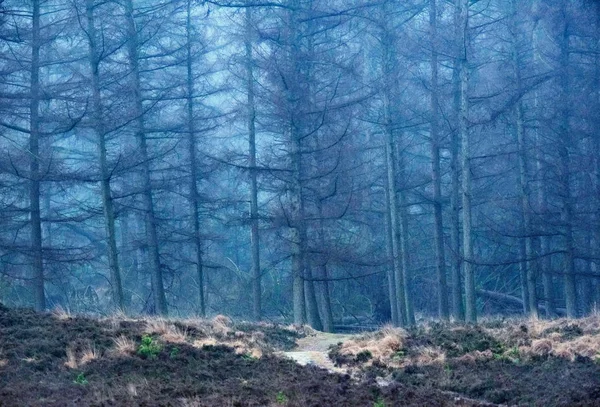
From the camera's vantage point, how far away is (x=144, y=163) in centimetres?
2361

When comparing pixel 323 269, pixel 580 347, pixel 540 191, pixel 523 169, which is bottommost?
pixel 580 347

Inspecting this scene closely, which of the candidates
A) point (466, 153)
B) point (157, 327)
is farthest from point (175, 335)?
point (466, 153)

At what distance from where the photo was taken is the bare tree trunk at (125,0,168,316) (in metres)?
22.9

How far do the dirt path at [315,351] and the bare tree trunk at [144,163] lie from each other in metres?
7.98

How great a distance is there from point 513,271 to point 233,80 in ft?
49.1

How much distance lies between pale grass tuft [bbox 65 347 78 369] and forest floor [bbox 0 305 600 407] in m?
0.02

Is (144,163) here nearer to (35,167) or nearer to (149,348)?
(35,167)

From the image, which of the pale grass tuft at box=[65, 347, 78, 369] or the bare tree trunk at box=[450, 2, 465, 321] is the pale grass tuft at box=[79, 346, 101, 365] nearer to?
the pale grass tuft at box=[65, 347, 78, 369]

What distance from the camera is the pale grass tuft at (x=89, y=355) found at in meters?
10.2

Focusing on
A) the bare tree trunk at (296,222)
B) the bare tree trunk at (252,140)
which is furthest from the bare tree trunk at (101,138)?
the bare tree trunk at (296,222)

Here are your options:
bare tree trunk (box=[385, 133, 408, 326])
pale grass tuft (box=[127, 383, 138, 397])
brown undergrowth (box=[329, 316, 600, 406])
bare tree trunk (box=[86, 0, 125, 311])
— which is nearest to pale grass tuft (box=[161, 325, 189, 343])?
brown undergrowth (box=[329, 316, 600, 406])

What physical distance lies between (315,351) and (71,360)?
490 centimetres

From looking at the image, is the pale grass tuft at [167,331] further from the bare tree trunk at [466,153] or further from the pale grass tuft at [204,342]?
the bare tree trunk at [466,153]

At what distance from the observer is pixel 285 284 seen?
3306 cm
